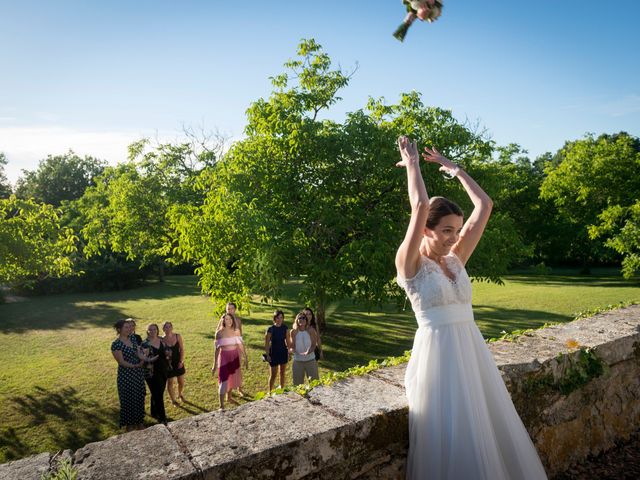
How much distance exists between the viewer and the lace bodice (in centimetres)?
258

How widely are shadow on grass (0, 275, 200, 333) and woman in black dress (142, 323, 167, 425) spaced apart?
11316 millimetres

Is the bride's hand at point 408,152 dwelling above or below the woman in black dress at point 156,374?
above

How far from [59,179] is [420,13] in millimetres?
60433

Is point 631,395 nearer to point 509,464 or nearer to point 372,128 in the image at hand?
point 509,464

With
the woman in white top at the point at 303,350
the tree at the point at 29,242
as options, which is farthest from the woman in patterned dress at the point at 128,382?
the tree at the point at 29,242

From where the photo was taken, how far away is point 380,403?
8.20ft

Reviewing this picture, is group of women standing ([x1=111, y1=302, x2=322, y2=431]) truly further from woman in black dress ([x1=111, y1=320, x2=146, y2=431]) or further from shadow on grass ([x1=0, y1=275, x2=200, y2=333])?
shadow on grass ([x1=0, y1=275, x2=200, y2=333])

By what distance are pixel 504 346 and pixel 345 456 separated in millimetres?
1984

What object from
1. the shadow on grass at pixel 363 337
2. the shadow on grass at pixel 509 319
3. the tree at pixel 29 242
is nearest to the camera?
the tree at pixel 29 242

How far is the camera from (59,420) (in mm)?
8445

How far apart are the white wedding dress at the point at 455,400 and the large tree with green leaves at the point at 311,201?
7.90 m

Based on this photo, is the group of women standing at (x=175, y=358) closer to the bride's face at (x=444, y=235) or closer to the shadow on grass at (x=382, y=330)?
the shadow on grass at (x=382, y=330)

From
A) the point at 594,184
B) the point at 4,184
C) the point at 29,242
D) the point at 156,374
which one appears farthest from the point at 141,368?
the point at 4,184

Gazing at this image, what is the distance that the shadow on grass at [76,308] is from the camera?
62.1 feet
